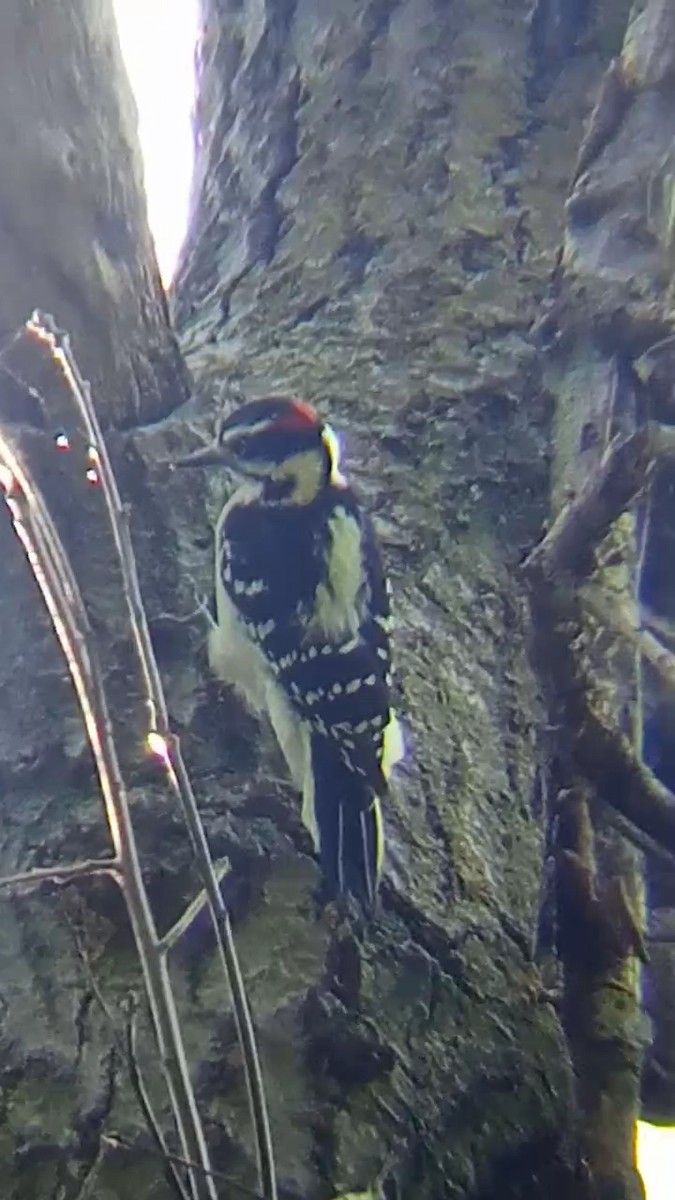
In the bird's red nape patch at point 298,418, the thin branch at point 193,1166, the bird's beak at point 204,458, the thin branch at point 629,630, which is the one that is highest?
the bird's red nape patch at point 298,418

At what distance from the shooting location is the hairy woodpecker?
31.0 inches

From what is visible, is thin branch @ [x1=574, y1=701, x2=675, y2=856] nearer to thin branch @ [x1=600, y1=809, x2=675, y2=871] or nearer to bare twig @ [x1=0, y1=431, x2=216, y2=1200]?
thin branch @ [x1=600, y1=809, x2=675, y2=871]

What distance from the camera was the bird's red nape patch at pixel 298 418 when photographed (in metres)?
0.86

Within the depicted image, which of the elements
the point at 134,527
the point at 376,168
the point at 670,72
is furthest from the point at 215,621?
the point at 670,72

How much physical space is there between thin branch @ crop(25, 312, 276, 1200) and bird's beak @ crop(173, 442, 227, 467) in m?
0.05

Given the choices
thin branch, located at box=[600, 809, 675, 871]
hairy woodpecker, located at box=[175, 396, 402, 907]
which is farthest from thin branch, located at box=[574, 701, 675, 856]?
hairy woodpecker, located at box=[175, 396, 402, 907]

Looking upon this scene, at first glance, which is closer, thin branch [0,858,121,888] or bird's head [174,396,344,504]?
thin branch [0,858,121,888]

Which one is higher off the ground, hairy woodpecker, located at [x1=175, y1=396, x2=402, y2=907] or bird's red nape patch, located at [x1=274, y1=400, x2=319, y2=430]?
bird's red nape patch, located at [x1=274, y1=400, x2=319, y2=430]

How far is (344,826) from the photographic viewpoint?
785mm

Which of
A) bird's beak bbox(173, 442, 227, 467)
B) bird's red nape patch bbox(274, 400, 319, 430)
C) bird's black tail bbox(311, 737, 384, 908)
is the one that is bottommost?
bird's black tail bbox(311, 737, 384, 908)

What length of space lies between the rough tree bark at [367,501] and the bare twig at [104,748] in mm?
12

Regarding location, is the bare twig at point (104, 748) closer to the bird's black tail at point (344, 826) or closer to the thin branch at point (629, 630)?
the bird's black tail at point (344, 826)

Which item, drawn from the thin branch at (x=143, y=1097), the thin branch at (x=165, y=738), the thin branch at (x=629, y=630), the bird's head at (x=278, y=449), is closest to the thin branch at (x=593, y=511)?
the thin branch at (x=629, y=630)

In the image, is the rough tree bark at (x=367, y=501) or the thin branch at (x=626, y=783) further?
the thin branch at (x=626, y=783)
